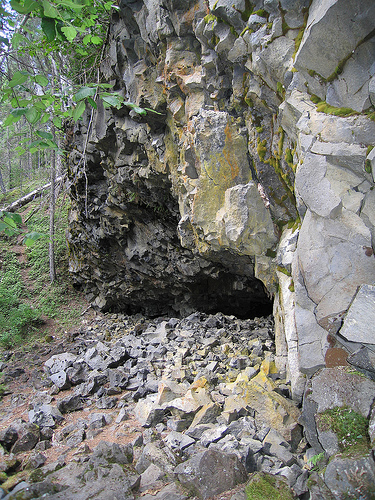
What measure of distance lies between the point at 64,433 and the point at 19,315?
24.5ft

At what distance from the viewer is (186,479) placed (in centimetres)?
272

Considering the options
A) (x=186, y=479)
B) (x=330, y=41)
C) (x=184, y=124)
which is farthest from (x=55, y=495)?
(x=184, y=124)

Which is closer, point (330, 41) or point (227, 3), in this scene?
point (330, 41)

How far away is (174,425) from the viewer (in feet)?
12.2

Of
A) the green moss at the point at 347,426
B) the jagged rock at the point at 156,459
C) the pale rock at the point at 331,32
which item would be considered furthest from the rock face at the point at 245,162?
the jagged rock at the point at 156,459

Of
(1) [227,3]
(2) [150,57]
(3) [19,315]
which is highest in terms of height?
(2) [150,57]

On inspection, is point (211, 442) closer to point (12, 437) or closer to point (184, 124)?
point (12, 437)

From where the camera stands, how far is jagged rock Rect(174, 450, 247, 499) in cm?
257

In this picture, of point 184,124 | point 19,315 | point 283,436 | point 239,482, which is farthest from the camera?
point 19,315

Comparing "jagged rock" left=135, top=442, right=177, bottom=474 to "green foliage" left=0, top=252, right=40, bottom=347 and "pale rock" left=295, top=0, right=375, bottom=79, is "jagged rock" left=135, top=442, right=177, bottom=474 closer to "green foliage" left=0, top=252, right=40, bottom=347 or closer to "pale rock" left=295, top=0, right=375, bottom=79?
"pale rock" left=295, top=0, right=375, bottom=79

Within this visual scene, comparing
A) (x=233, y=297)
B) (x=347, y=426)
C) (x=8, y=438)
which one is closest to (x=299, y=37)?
(x=347, y=426)

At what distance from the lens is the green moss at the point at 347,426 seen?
7.42 feet

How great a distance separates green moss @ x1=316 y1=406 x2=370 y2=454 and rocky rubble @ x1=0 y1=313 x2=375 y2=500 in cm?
4

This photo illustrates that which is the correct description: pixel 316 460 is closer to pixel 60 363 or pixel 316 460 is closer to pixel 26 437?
pixel 26 437
